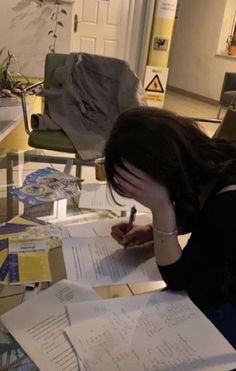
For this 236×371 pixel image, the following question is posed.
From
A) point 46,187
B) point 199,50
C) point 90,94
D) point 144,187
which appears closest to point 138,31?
point 90,94

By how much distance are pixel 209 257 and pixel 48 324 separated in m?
0.33

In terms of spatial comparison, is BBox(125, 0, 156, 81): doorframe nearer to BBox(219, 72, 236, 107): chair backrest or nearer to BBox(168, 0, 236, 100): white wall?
BBox(219, 72, 236, 107): chair backrest

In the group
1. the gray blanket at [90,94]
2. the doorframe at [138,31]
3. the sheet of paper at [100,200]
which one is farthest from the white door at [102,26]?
the sheet of paper at [100,200]

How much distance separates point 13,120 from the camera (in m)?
2.30

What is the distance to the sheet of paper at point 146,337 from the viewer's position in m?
0.59

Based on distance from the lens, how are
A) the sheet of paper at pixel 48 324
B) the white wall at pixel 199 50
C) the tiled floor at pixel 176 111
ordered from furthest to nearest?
the white wall at pixel 199 50, the tiled floor at pixel 176 111, the sheet of paper at pixel 48 324

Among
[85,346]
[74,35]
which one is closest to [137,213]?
[85,346]

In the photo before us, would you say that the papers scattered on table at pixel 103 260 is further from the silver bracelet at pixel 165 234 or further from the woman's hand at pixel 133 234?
the silver bracelet at pixel 165 234

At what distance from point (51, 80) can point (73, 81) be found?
155 millimetres

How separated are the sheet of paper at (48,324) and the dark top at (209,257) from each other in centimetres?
18

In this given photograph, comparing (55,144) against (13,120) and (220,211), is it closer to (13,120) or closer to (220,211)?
(13,120)

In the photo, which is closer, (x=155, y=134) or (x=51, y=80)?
(x=155, y=134)

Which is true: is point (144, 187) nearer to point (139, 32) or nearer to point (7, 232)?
point (7, 232)

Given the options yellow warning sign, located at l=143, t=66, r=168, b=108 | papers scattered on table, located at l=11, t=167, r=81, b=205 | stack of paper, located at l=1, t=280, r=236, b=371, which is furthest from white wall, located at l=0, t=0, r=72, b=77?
stack of paper, located at l=1, t=280, r=236, b=371
